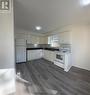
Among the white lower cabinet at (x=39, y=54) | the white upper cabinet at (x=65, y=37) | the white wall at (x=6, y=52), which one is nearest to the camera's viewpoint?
the white wall at (x=6, y=52)

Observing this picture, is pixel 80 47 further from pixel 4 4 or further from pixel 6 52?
pixel 4 4

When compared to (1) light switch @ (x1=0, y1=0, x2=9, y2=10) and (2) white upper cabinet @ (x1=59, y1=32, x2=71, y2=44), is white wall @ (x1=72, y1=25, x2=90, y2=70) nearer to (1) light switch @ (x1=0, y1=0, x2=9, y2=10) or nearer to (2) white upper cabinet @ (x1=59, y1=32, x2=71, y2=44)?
(2) white upper cabinet @ (x1=59, y1=32, x2=71, y2=44)

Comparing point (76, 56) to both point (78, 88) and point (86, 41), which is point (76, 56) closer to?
point (86, 41)

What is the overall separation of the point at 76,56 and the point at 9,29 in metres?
3.94

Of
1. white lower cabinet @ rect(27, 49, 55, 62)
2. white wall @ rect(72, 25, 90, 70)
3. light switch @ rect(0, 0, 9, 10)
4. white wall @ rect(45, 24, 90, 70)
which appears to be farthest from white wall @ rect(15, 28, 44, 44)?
light switch @ rect(0, 0, 9, 10)

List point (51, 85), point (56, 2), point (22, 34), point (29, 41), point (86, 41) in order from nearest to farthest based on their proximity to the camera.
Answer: point (56, 2) < point (51, 85) < point (86, 41) < point (22, 34) < point (29, 41)

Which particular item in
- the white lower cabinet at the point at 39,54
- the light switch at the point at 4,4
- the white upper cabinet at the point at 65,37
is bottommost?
the white lower cabinet at the point at 39,54

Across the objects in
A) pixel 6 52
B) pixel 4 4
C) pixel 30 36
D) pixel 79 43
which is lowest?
pixel 6 52

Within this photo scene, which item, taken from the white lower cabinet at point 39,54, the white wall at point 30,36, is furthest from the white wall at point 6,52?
the white wall at point 30,36

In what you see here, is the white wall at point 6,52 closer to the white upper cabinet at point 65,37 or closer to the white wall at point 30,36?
the white upper cabinet at point 65,37

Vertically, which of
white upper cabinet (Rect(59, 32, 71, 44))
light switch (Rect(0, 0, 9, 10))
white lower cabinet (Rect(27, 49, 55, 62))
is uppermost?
light switch (Rect(0, 0, 9, 10))

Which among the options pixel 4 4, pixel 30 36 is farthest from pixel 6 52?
pixel 30 36

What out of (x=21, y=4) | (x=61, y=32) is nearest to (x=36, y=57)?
(x=61, y=32)

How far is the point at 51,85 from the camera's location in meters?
2.82
